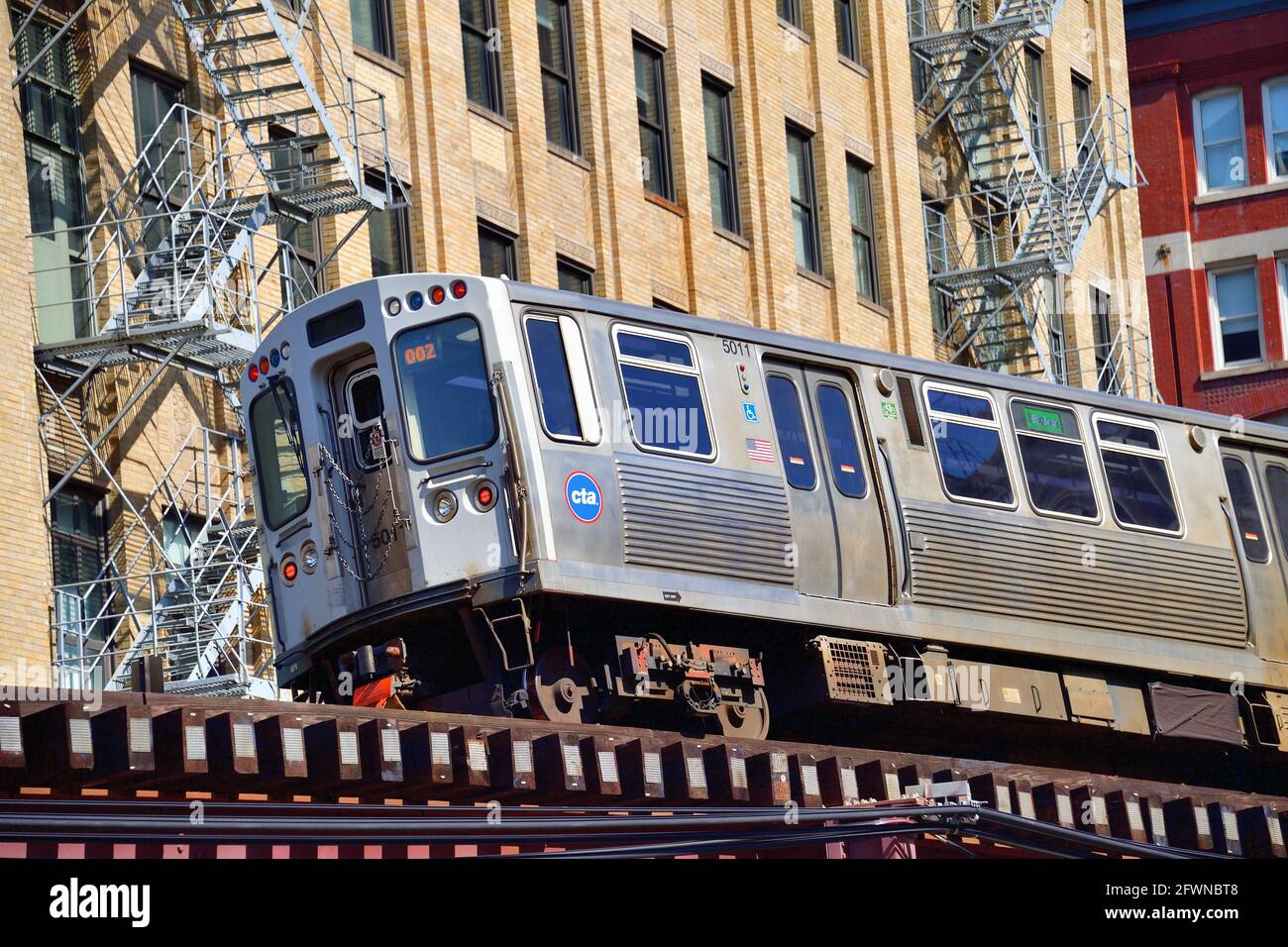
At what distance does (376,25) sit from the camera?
26469 mm

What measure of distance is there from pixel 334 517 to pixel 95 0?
769cm

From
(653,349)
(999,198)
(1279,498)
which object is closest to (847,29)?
(999,198)

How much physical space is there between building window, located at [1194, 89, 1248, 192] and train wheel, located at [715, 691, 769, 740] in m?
31.9

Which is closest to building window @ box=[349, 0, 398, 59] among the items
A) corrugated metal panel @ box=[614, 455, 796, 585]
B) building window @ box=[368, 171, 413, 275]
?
building window @ box=[368, 171, 413, 275]

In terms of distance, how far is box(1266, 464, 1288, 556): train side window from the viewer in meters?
21.3

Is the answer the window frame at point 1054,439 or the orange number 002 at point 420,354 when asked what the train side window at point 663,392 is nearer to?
the orange number 002 at point 420,354

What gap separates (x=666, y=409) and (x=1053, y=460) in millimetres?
4331

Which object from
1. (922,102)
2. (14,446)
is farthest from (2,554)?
(922,102)

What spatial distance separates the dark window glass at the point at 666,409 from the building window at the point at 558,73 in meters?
12.7

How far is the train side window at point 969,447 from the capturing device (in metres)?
18.7

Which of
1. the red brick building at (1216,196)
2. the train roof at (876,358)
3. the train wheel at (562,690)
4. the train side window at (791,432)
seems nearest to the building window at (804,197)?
the train roof at (876,358)

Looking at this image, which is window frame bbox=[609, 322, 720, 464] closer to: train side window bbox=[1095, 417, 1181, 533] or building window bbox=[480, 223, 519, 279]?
train side window bbox=[1095, 417, 1181, 533]


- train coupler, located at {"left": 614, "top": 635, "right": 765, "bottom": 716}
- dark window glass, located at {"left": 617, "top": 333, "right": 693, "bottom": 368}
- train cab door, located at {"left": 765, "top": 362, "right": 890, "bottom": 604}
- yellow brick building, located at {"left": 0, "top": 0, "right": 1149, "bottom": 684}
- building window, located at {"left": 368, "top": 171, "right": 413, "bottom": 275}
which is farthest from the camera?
building window, located at {"left": 368, "top": 171, "right": 413, "bottom": 275}
